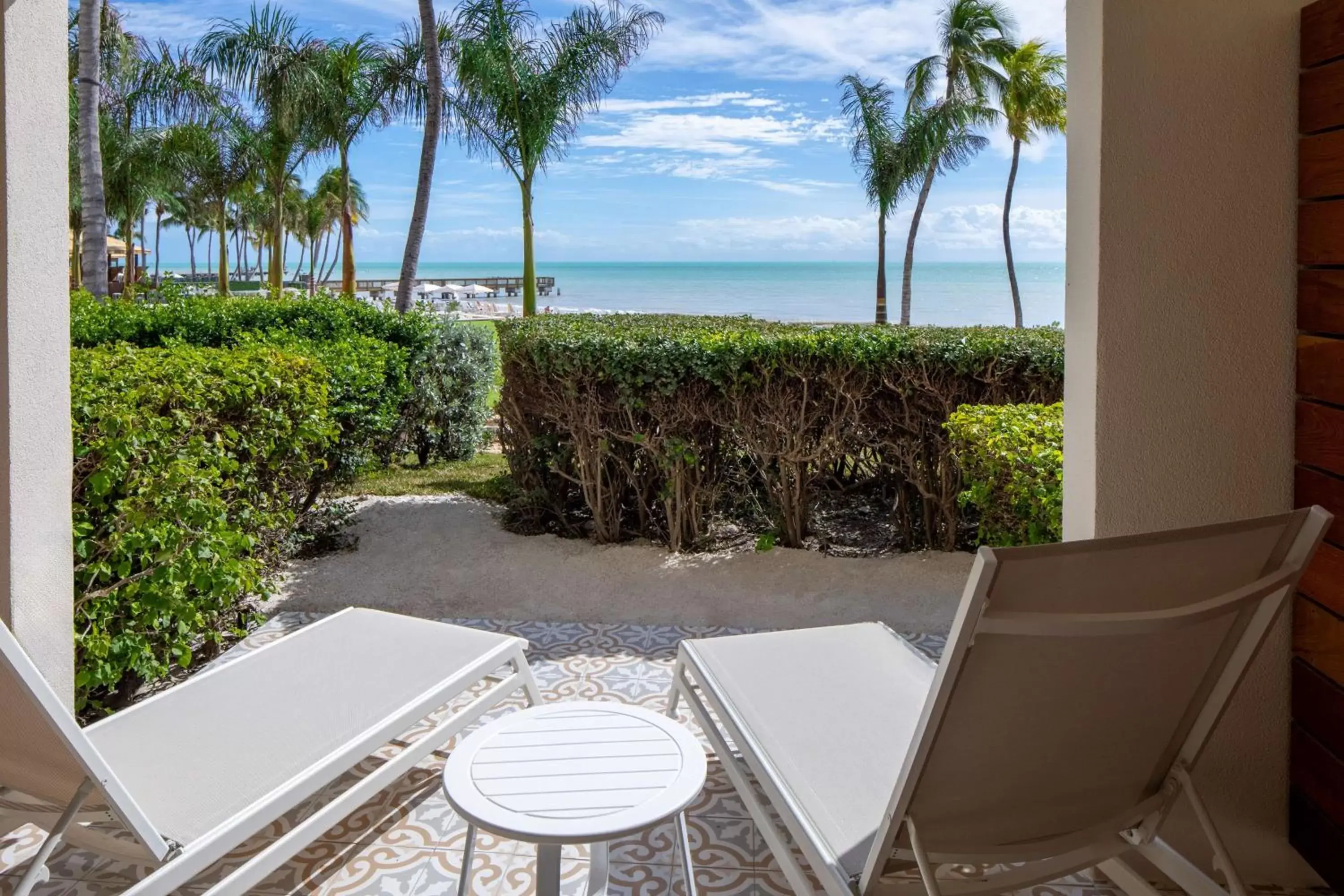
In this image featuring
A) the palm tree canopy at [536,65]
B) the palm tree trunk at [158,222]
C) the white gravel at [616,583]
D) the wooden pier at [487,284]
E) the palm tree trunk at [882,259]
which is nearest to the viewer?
the white gravel at [616,583]

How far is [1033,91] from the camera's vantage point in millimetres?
19531

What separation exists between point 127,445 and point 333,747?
1400 millimetres

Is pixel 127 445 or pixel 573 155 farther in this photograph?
pixel 573 155

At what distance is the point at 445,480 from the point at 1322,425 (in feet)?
22.3

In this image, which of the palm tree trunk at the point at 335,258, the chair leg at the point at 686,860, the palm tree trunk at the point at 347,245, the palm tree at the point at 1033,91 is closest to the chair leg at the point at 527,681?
the chair leg at the point at 686,860

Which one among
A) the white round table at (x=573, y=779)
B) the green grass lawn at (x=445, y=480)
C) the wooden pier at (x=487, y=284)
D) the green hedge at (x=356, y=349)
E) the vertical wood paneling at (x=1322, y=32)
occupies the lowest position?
the white round table at (x=573, y=779)

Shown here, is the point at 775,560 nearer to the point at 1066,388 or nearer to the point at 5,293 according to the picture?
the point at 1066,388

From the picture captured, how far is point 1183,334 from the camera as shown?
239 cm

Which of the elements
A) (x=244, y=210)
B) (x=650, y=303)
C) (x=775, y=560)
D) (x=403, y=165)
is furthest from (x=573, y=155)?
(x=775, y=560)

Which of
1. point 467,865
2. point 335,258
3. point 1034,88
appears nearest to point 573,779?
point 467,865

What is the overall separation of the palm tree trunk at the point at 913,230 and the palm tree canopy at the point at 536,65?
8210mm

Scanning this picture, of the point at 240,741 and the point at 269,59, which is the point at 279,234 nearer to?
the point at 269,59

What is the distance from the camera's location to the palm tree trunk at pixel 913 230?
→ 798 inches

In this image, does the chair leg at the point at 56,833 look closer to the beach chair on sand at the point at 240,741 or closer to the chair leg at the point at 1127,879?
the beach chair on sand at the point at 240,741
